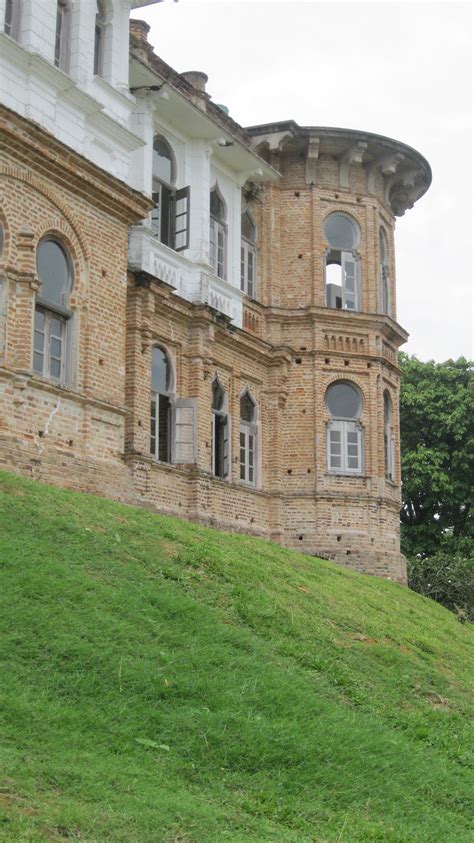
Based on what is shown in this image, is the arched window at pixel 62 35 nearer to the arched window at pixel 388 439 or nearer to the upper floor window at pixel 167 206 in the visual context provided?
the upper floor window at pixel 167 206

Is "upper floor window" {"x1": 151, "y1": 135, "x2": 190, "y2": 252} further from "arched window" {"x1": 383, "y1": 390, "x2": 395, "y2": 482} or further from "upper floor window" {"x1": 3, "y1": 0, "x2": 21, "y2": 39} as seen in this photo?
"arched window" {"x1": 383, "y1": 390, "x2": 395, "y2": 482}

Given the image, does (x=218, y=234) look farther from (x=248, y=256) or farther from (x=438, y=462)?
(x=438, y=462)

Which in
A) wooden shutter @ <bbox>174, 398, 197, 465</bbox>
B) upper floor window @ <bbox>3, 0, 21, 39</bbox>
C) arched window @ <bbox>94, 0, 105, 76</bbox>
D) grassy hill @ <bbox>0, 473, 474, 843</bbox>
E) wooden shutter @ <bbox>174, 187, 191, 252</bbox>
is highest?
arched window @ <bbox>94, 0, 105, 76</bbox>

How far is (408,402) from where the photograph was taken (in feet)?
121

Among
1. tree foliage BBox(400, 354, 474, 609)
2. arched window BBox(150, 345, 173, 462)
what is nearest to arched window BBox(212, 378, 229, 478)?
arched window BBox(150, 345, 173, 462)

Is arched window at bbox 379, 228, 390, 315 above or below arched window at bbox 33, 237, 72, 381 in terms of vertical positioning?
above

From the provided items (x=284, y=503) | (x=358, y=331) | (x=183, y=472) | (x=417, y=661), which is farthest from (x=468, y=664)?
(x=358, y=331)

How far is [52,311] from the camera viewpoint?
1678cm

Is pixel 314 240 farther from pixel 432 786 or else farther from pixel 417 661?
pixel 432 786

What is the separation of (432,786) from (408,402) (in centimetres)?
2790

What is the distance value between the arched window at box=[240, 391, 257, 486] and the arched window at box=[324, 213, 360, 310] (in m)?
3.55

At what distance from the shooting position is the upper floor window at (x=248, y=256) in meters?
24.9

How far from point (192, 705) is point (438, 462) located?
1063 inches

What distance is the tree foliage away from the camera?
3516 centimetres
